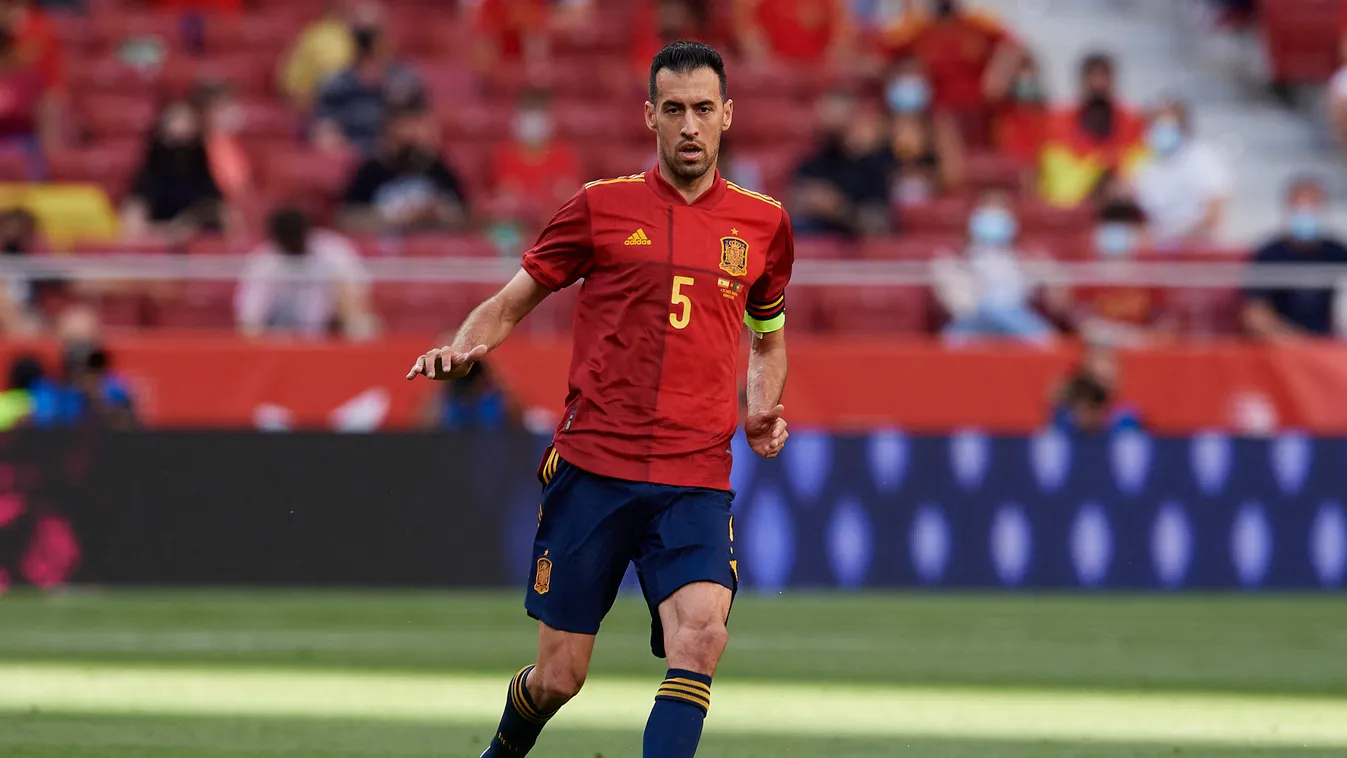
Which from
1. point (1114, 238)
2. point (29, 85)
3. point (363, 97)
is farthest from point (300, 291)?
point (1114, 238)

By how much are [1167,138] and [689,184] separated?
39.2 feet

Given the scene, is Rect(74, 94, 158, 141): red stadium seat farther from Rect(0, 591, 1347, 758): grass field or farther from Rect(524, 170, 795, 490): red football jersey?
Rect(524, 170, 795, 490): red football jersey

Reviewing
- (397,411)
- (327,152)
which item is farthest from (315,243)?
(327,152)

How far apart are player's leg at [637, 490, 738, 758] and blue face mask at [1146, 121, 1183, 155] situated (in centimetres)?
1202

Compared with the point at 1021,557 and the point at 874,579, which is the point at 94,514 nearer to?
the point at 874,579

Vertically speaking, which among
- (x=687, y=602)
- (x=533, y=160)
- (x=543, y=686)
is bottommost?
(x=543, y=686)

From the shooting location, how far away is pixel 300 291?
1480 centimetres

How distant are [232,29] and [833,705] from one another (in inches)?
473

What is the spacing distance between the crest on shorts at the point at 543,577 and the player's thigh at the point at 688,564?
26 centimetres

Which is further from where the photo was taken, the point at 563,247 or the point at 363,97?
the point at 363,97

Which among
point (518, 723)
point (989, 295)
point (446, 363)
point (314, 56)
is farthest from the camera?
point (314, 56)

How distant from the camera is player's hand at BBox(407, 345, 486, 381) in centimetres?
561

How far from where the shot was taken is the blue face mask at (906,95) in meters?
17.4

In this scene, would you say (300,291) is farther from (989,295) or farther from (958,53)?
(958,53)
